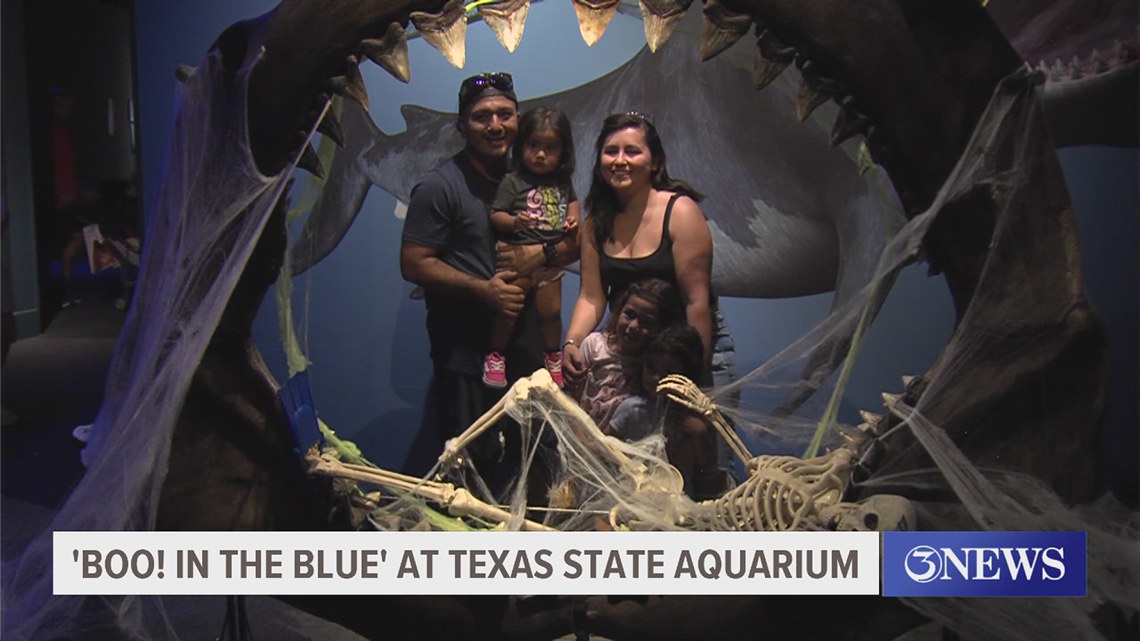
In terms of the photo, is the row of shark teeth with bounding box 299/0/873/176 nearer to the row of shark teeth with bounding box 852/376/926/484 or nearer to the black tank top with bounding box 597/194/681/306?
the black tank top with bounding box 597/194/681/306

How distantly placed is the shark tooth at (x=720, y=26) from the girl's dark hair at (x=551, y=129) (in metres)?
0.27

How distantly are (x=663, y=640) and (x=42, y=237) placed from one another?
4.14ft

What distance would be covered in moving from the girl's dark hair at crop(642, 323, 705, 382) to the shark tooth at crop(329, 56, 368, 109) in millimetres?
604

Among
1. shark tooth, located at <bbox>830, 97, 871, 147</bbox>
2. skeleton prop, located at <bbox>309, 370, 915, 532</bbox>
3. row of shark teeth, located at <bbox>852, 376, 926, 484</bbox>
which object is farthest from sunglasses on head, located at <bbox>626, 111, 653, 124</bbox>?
row of shark teeth, located at <bbox>852, 376, 926, 484</bbox>

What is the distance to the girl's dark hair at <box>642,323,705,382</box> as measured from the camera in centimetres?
164

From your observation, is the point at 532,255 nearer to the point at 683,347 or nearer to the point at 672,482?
the point at 683,347

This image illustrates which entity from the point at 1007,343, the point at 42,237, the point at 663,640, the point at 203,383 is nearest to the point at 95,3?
the point at 42,237

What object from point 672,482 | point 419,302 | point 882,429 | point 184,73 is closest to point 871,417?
point 882,429

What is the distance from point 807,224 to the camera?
1.86m

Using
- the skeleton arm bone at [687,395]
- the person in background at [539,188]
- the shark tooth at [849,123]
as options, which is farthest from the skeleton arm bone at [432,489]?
the shark tooth at [849,123]

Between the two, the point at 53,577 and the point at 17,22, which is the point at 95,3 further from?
the point at 53,577

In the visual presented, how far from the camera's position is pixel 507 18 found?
62.9 inches

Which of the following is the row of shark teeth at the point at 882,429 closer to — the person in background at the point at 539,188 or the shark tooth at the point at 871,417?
the shark tooth at the point at 871,417
